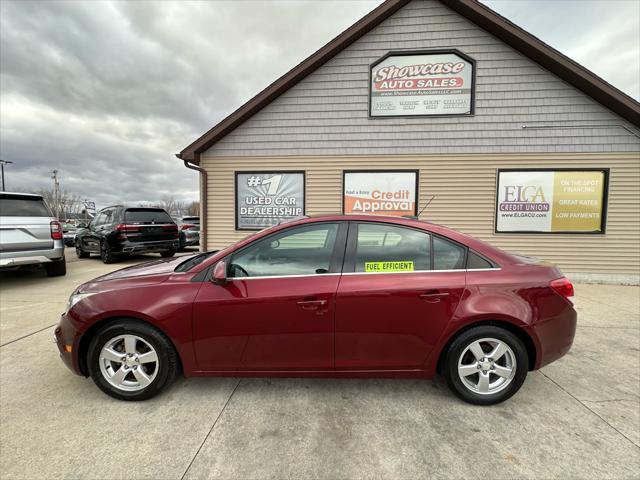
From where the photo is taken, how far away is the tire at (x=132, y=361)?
2.26 metres

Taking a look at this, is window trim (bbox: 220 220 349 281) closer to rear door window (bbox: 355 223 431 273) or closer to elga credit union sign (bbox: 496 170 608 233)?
rear door window (bbox: 355 223 431 273)

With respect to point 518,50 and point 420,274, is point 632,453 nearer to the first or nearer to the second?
point 420,274

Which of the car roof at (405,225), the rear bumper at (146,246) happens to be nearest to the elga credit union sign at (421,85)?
the car roof at (405,225)

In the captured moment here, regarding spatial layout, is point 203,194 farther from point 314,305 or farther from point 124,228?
point 314,305

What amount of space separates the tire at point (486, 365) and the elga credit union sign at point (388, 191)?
481 centimetres

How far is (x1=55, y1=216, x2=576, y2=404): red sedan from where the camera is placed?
7.23 ft

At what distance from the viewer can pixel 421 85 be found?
22.3 feet

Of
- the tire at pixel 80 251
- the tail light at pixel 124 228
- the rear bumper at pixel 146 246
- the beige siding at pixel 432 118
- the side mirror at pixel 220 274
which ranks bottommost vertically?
the tire at pixel 80 251

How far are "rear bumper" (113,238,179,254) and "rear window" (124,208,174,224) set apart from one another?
63 centimetres

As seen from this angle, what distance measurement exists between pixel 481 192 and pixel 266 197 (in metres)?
5.12

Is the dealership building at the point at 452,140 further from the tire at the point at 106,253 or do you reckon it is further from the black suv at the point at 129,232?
the tire at the point at 106,253

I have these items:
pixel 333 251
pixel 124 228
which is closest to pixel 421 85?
pixel 333 251

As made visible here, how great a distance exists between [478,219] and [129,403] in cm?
709

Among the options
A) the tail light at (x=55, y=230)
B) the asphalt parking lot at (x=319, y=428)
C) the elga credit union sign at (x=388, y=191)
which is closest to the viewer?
the asphalt parking lot at (x=319, y=428)
